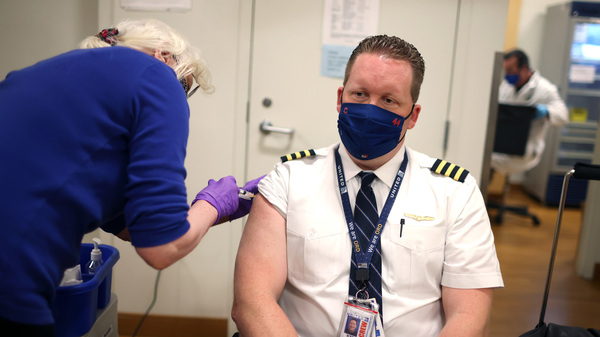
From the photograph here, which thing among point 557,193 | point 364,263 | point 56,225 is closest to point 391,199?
point 364,263

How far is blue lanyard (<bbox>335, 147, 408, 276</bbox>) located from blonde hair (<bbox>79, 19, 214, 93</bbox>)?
1.79ft

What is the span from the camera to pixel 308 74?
2.37 meters

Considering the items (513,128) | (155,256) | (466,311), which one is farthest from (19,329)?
(513,128)

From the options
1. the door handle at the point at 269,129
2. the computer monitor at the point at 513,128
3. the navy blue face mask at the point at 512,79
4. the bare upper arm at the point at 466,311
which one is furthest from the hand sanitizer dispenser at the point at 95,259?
the navy blue face mask at the point at 512,79

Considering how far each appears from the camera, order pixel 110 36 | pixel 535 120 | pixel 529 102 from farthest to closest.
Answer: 1. pixel 529 102
2. pixel 535 120
3. pixel 110 36

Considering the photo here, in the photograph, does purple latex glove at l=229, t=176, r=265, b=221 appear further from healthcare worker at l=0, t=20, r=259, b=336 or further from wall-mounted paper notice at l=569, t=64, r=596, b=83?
wall-mounted paper notice at l=569, t=64, r=596, b=83

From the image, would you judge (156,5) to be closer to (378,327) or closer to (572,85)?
(378,327)

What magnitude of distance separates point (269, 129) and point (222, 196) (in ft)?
3.46

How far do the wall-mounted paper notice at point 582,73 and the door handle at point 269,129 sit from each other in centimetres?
455

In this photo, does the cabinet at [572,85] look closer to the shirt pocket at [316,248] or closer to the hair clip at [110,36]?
the shirt pocket at [316,248]

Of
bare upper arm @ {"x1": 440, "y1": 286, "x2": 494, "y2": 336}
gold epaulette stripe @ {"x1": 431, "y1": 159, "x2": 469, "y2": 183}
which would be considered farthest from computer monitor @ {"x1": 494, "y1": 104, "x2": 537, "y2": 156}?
bare upper arm @ {"x1": 440, "y1": 286, "x2": 494, "y2": 336}

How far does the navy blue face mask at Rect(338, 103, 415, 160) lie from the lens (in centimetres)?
140

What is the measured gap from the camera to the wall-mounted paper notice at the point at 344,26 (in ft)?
7.55

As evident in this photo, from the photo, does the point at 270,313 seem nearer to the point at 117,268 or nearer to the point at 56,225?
the point at 56,225
